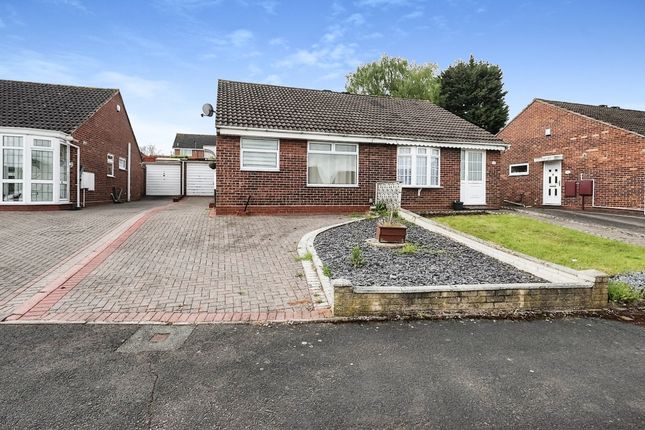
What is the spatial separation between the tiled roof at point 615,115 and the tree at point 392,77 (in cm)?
2006

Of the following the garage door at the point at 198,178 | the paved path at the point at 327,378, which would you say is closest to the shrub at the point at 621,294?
the paved path at the point at 327,378

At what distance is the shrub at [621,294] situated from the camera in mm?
5516

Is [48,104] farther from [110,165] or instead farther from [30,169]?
[30,169]

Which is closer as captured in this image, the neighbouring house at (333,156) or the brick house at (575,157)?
the neighbouring house at (333,156)

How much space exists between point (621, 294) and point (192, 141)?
58690 millimetres

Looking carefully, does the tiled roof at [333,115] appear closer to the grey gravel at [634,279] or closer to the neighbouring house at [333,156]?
the neighbouring house at [333,156]

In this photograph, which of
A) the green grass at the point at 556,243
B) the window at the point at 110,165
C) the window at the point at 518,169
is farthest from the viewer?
the window at the point at 518,169

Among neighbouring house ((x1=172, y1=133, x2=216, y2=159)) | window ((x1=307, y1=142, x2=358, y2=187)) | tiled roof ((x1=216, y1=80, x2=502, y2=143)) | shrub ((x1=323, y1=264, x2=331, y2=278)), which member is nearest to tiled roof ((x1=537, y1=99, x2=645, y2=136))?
tiled roof ((x1=216, y1=80, x2=502, y2=143))

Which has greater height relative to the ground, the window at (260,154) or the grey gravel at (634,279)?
the window at (260,154)

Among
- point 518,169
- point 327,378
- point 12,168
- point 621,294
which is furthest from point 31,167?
point 518,169

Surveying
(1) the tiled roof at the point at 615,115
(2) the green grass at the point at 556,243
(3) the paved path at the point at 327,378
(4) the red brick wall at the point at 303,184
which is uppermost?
(1) the tiled roof at the point at 615,115

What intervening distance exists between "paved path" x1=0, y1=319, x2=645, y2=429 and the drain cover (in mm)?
87

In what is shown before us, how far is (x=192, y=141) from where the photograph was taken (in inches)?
2260

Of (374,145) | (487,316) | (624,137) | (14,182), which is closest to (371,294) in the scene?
(487,316)
